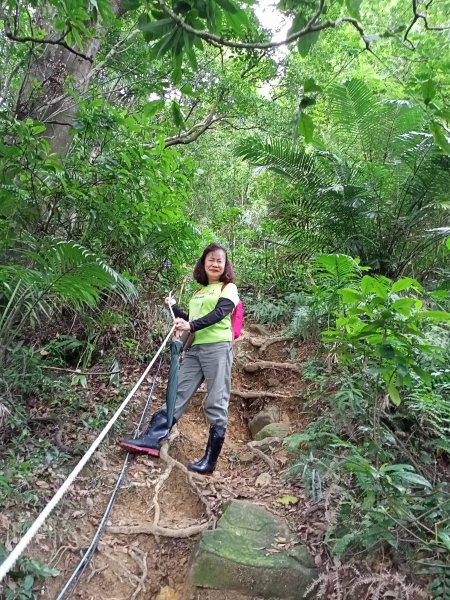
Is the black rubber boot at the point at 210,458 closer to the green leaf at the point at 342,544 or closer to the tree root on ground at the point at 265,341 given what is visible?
the green leaf at the point at 342,544

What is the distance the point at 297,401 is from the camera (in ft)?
12.8

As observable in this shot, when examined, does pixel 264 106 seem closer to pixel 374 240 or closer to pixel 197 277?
pixel 374 240

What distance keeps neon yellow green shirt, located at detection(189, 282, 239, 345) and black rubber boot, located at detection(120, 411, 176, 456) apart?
65cm

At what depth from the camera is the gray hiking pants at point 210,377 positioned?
3002 mm

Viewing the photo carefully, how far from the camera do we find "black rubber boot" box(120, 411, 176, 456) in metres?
3.12

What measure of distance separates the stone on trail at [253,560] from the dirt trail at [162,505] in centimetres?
7

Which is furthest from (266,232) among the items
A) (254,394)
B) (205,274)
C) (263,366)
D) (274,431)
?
(274,431)

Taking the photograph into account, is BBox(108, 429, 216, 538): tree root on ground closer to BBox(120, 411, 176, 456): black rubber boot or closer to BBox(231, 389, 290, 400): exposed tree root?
BBox(120, 411, 176, 456): black rubber boot

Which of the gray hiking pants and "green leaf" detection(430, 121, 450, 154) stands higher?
"green leaf" detection(430, 121, 450, 154)

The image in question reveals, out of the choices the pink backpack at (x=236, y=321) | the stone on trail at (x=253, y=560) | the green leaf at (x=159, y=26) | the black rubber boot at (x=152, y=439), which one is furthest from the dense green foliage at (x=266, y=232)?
the pink backpack at (x=236, y=321)

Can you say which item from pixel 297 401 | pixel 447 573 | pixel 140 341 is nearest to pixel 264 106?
pixel 140 341

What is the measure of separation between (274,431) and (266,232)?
4009 millimetres

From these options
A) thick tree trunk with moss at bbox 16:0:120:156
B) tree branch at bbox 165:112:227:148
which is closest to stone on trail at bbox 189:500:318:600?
thick tree trunk with moss at bbox 16:0:120:156

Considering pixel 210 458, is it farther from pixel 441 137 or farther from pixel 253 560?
pixel 441 137
